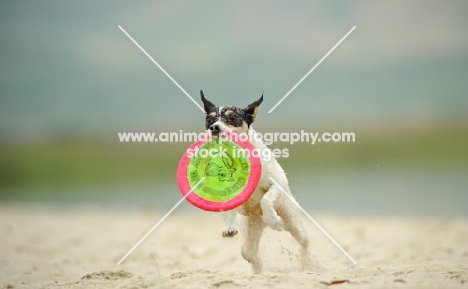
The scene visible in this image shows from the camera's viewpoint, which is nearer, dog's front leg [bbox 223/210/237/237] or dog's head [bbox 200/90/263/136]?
dog's head [bbox 200/90/263/136]

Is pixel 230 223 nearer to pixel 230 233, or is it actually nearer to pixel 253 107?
pixel 230 233

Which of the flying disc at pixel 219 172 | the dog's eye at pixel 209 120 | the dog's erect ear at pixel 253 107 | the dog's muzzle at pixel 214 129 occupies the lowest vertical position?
the flying disc at pixel 219 172

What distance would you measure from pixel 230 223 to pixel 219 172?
2.02 feet

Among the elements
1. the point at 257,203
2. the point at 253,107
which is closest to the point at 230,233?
the point at 257,203

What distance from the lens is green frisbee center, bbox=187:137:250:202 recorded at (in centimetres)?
848

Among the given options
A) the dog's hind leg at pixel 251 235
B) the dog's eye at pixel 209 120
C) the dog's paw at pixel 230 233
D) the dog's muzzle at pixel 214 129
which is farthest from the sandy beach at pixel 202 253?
the dog's eye at pixel 209 120

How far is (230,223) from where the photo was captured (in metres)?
8.94

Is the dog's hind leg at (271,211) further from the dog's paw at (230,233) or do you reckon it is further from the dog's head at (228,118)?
the dog's head at (228,118)

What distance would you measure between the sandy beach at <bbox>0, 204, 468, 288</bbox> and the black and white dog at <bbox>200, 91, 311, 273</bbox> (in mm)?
358

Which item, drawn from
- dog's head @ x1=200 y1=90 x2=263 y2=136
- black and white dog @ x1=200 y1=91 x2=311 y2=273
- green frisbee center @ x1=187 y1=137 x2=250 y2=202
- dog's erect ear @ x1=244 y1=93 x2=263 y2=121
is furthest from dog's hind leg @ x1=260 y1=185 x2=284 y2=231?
dog's erect ear @ x1=244 y1=93 x2=263 y2=121

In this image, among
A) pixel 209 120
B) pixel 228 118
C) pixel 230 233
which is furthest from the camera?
pixel 230 233

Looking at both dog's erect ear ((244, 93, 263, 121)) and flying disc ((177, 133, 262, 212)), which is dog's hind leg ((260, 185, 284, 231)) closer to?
flying disc ((177, 133, 262, 212))

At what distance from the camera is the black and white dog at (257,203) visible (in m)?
8.41

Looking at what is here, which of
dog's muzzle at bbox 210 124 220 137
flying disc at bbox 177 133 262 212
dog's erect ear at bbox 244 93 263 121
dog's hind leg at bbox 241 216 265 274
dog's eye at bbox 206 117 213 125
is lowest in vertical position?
dog's hind leg at bbox 241 216 265 274
